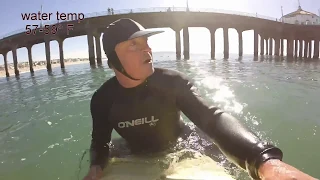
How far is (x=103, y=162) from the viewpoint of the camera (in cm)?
311

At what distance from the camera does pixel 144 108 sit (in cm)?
326

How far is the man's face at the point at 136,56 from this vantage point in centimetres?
266

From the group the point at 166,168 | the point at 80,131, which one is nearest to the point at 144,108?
the point at 166,168

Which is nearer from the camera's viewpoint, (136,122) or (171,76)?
(171,76)

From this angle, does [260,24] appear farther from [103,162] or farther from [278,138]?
[103,162]

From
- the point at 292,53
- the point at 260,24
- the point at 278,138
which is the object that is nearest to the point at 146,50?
the point at 278,138

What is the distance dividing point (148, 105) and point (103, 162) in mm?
901

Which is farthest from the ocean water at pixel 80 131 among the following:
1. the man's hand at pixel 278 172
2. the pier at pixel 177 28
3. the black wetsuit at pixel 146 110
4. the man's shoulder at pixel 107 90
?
the pier at pixel 177 28

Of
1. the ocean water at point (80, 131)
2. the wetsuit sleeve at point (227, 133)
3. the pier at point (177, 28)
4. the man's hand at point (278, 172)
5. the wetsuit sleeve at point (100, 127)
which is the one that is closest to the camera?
the man's hand at point (278, 172)

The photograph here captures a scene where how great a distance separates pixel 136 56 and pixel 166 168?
136 centimetres

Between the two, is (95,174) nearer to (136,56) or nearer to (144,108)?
(144,108)

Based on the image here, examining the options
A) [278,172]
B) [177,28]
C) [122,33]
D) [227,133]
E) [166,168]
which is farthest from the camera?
[177,28]

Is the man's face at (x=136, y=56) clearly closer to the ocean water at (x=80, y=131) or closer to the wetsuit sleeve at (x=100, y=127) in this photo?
the wetsuit sleeve at (x=100, y=127)

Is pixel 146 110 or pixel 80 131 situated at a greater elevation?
pixel 146 110
